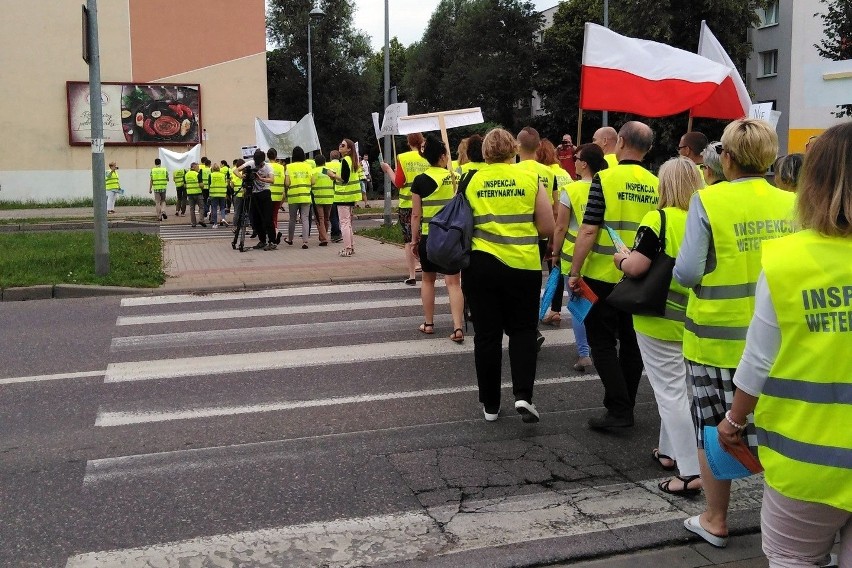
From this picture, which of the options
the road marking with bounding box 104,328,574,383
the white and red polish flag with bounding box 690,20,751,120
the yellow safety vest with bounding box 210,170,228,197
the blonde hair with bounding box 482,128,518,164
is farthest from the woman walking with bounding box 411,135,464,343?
the yellow safety vest with bounding box 210,170,228,197

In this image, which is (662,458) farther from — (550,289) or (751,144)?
(550,289)

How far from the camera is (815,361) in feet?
7.95

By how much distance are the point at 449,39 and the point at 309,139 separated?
5992 centimetres

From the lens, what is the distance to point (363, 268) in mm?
13492

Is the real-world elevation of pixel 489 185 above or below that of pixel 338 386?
above

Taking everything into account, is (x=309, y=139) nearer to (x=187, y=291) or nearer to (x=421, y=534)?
(x=187, y=291)

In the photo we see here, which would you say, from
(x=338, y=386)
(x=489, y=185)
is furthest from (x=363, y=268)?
(x=489, y=185)

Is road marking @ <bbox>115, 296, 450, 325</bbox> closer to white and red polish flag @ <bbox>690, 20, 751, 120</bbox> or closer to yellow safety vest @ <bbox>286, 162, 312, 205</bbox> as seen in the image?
white and red polish flag @ <bbox>690, 20, 751, 120</bbox>

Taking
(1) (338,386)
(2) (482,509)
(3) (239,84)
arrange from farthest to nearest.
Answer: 1. (3) (239,84)
2. (1) (338,386)
3. (2) (482,509)

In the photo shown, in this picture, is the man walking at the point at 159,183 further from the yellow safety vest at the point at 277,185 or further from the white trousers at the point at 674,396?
the white trousers at the point at 674,396

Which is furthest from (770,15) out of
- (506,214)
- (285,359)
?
(506,214)

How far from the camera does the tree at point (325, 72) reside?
5556 cm

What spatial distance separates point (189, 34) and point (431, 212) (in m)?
33.6

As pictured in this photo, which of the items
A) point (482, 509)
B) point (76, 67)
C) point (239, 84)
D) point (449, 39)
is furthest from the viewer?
point (449, 39)
